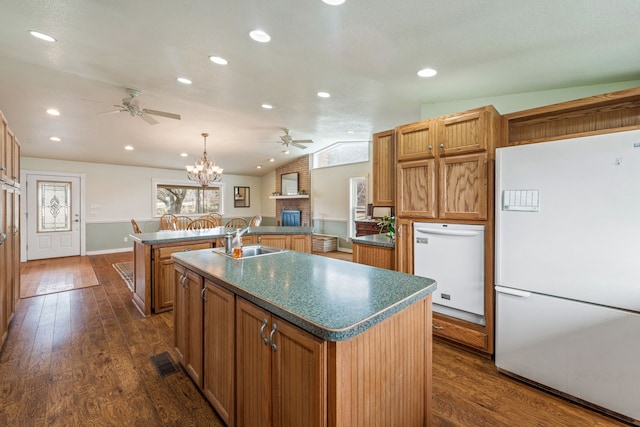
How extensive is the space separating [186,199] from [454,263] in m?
7.98

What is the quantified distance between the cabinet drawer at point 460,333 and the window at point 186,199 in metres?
7.69

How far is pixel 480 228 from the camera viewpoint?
7.14ft

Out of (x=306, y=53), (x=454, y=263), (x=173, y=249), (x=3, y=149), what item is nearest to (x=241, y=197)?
(x=173, y=249)

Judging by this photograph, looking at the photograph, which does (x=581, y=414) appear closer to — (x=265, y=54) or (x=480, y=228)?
(x=480, y=228)

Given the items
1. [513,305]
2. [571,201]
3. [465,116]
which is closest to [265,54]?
[465,116]

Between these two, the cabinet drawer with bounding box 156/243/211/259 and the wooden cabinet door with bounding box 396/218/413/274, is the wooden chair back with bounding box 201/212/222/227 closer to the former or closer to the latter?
the cabinet drawer with bounding box 156/243/211/259

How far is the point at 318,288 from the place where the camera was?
137 cm

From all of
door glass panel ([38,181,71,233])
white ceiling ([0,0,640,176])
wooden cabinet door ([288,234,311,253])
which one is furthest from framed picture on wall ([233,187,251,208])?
wooden cabinet door ([288,234,311,253])

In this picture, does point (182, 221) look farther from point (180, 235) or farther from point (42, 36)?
point (42, 36)

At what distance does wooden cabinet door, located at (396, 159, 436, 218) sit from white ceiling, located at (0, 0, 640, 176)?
847 mm

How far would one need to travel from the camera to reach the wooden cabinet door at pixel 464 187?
217 cm

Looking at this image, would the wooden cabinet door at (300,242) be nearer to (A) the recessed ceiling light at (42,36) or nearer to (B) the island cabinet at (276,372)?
(B) the island cabinet at (276,372)

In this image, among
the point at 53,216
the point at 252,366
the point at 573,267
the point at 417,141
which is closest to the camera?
the point at 252,366

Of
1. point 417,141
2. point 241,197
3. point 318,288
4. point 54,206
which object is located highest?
point 417,141
